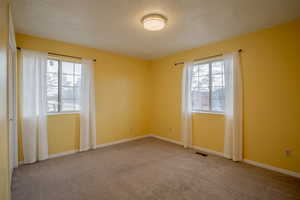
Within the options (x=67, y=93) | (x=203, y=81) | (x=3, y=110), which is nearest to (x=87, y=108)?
(x=67, y=93)

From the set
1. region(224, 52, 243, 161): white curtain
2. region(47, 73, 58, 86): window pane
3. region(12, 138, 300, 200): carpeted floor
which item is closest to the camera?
region(12, 138, 300, 200): carpeted floor

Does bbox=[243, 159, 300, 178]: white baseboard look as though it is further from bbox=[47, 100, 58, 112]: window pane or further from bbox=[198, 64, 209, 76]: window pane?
bbox=[47, 100, 58, 112]: window pane

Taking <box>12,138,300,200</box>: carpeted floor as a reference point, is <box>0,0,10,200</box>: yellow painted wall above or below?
above

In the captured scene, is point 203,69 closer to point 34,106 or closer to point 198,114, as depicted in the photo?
point 198,114

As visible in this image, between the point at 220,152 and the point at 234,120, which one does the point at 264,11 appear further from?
the point at 220,152

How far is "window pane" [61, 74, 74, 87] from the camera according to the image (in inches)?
140

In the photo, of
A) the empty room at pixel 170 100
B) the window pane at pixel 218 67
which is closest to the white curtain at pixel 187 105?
the empty room at pixel 170 100

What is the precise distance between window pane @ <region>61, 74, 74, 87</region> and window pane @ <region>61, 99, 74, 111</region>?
383mm

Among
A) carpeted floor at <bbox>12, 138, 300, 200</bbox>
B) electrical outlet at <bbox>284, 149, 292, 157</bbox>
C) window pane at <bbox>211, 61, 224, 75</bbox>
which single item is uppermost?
window pane at <bbox>211, 61, 224, 75</bbox>

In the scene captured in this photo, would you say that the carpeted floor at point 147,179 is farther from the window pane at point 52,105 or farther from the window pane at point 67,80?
the window pane at point 67,80

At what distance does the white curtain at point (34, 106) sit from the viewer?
3.00 meters

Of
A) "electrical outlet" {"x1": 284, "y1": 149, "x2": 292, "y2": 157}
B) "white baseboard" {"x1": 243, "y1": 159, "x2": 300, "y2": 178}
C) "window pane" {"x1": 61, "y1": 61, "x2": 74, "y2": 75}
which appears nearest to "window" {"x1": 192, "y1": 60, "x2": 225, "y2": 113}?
"white baseboard" {"x1": 243, "y1": 159, "x2": 300, "y2": 178}

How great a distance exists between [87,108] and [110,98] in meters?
0.75

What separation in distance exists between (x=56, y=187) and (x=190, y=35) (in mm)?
3546
